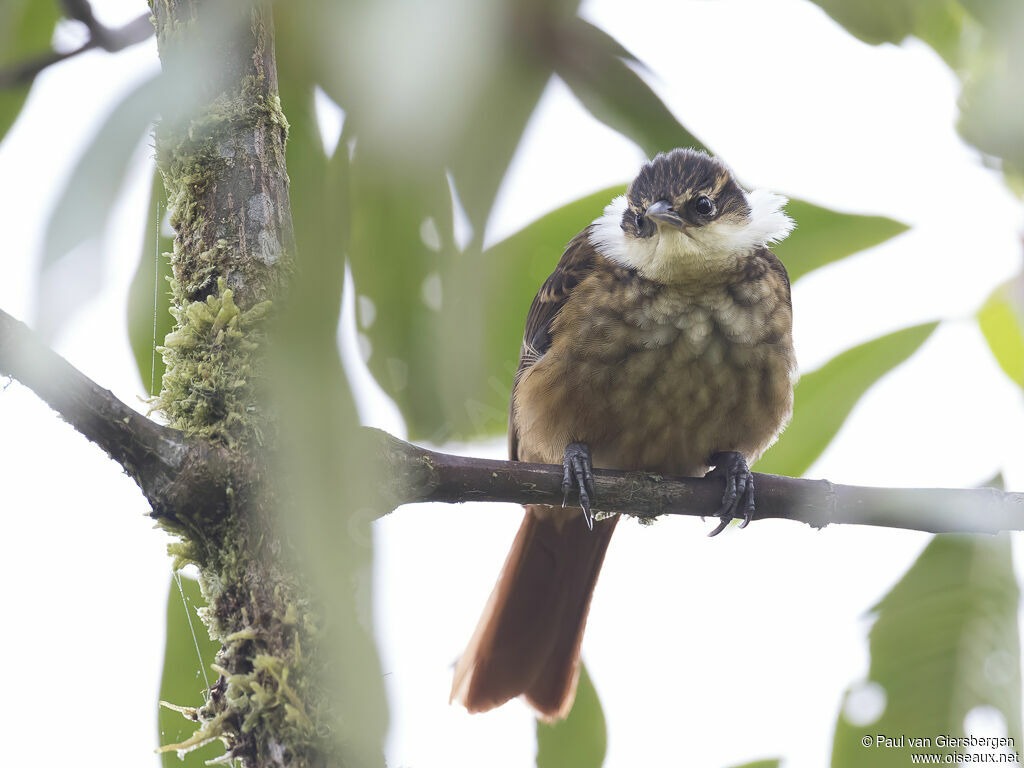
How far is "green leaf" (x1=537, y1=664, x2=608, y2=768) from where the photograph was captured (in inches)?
84.0

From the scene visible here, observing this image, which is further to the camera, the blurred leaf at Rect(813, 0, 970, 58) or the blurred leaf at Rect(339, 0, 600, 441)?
the blurred leaf at Rect(813, 0, 970, 58)

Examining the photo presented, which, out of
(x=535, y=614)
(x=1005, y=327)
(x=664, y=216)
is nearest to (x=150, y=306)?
(x=664, y=216)

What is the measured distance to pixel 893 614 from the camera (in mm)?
2240

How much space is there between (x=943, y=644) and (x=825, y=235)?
899 millimetres

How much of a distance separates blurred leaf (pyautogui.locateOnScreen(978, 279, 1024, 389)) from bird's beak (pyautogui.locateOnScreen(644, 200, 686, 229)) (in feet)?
2.52

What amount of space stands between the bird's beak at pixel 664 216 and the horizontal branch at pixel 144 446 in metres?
1.64

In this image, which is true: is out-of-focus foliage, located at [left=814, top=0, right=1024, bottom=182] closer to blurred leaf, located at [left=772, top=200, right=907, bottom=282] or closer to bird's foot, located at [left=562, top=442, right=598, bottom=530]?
blurred leaf, located at [left=772, top=200, right=907, bottom=282]

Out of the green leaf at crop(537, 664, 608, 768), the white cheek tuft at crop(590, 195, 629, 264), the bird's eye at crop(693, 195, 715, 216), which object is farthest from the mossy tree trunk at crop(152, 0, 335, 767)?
the bird's eye at crop(693, 195, 715, 216)

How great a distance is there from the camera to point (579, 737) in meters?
2.18

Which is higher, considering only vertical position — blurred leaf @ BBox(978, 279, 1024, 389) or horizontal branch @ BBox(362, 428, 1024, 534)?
blurred leaf @ BBox(978, 279, 1024, 389)

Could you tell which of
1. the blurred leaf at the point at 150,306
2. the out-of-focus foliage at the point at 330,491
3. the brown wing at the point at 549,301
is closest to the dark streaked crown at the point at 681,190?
the brown wing at the point at 549,301

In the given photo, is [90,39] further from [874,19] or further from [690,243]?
[690,243]

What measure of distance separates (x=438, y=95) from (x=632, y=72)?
0.68 m

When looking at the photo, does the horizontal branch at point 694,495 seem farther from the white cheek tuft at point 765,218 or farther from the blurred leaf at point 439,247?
the white cheek tuft at point 765,218
